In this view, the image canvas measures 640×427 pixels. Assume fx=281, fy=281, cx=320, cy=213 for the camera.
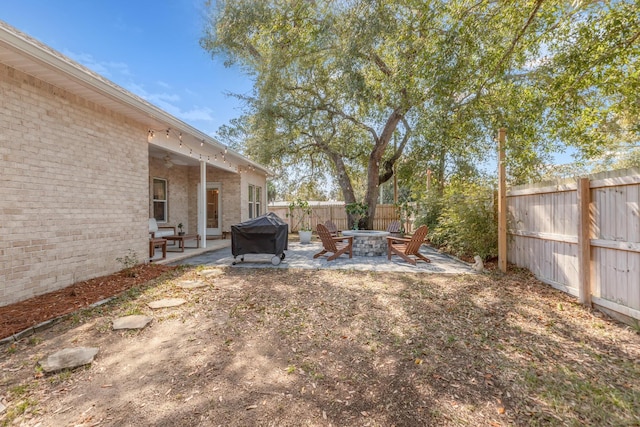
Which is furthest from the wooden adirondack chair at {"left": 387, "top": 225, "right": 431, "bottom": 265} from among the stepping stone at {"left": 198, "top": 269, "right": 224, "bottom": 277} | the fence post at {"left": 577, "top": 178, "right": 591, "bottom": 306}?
the stepping stone at {"left": 198, "top": 269, "right": 224, "bottom": 277}

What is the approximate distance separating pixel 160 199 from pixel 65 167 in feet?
17.2

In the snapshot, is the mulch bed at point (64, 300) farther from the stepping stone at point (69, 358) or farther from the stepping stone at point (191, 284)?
the stepping stone at point (69, 358)

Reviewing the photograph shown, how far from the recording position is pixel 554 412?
6.52 feet

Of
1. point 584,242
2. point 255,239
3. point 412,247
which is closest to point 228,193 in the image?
point 255,239

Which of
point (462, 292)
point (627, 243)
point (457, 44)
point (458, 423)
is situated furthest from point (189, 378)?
point (457, 44)

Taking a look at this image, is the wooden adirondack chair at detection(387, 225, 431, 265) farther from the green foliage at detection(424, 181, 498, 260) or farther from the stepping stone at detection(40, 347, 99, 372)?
the stepping stone at detection(40, 347, 99, 372)

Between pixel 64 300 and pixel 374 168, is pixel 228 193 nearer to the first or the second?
pixel 374 168

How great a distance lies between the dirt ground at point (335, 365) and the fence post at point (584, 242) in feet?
0.92

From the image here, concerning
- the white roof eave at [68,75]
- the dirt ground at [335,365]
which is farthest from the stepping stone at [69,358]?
the white roof eave at [68,75]

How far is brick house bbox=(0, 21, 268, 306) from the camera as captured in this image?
12.5 ft

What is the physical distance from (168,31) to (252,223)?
7.74 metres

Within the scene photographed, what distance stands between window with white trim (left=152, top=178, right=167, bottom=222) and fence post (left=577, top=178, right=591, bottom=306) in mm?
10659

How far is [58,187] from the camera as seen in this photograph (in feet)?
14.7

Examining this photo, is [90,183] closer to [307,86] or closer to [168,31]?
[168,31]
